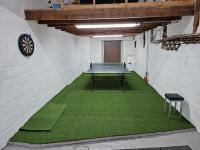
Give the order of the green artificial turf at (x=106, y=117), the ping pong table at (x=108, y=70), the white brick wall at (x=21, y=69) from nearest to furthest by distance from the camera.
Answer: the white brick wall at (x=21, y=69) → the green artificial turf at (x=106, y=117) → the ping pong table at (x=108, y=70)

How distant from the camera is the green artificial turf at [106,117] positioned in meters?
3.35

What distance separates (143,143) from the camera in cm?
312

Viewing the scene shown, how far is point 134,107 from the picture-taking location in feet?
15.7

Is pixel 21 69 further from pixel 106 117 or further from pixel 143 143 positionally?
pixel 143 143

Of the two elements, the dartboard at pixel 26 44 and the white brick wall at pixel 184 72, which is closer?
the white brick wall at pixel 184 72

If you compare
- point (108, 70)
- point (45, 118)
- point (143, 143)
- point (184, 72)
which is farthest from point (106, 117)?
point (108, 70)

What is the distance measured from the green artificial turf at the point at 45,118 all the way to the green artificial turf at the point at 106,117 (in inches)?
4.4

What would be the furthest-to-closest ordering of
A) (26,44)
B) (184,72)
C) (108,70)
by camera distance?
(108,70), (184,72), (26,44)

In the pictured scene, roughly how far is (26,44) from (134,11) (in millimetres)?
2405

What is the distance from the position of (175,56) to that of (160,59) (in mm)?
1338

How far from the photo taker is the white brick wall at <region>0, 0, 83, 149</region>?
3.12 m

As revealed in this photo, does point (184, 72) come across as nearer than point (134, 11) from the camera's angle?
No

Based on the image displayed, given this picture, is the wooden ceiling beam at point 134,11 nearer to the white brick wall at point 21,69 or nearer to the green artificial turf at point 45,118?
the white brick wall at point 21,69

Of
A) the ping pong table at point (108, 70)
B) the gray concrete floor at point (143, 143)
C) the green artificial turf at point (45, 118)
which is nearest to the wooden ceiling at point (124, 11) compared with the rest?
the green artificial turf at point (45, 118)
